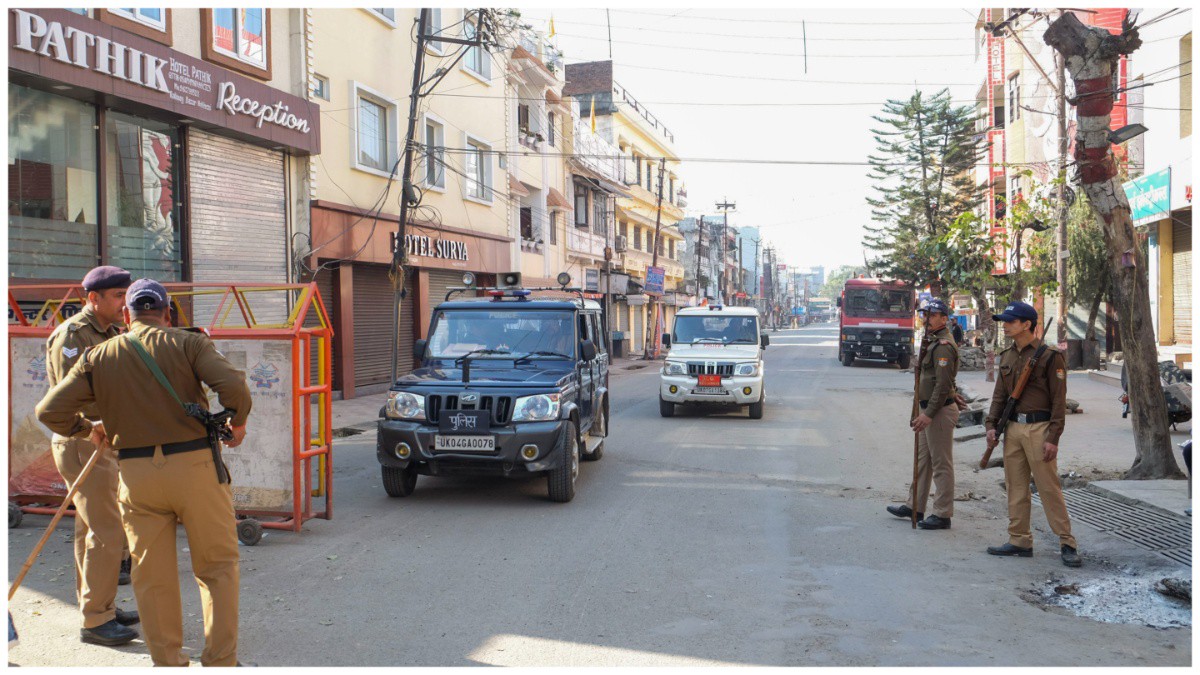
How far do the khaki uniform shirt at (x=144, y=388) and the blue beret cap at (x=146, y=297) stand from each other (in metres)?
0.10

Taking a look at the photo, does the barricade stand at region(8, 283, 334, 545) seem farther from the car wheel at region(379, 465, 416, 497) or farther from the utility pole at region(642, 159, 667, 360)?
the utility pole at region(642, 159, 667, 360)

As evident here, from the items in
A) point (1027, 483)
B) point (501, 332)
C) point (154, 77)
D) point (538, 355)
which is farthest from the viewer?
point (154, 77)

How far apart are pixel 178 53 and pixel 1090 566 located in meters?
14.0

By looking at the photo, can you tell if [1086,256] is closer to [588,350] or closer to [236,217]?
[588,350]

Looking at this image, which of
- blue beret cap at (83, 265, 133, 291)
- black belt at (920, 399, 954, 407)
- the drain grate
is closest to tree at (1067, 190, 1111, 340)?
the drain grate

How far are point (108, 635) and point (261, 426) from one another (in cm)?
274

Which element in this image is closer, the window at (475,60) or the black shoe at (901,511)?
the black shoe at (901,511)

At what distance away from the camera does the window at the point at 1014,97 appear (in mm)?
34250

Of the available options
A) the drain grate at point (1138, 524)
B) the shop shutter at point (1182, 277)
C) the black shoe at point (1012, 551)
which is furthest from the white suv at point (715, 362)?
the shop shutter at point (1182, 277)

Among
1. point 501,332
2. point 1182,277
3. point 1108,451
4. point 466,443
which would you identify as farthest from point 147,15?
point 1182,277

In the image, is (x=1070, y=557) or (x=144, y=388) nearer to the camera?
(x=144, y=388)

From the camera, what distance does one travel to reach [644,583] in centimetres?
571

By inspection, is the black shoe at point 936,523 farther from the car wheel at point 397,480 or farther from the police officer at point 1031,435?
the car wheel at point 397,480

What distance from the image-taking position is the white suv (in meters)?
15.1
